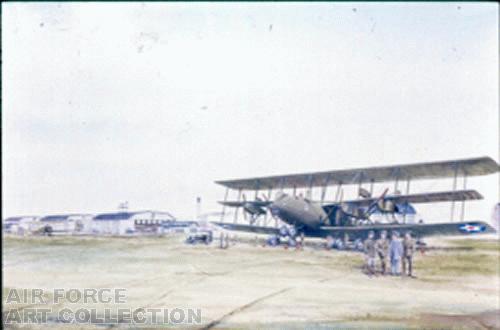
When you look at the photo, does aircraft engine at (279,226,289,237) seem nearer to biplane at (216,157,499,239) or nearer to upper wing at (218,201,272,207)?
biplane at (216,157,499,239)

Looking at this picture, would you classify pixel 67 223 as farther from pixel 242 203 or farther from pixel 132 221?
pixel 242 203

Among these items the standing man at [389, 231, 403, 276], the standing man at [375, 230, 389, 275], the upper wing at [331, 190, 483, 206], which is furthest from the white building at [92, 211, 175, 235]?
the upper wing at [331, 190, 483, 206]

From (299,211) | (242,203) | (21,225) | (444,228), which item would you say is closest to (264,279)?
(242,203)

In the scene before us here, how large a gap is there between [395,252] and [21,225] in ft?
14.0

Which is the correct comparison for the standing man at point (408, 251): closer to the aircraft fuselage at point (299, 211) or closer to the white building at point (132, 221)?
the aircraft fuselage at point (299, 211)

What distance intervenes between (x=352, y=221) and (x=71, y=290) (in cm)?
358

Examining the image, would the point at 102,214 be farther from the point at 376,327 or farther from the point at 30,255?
the point at 376,327

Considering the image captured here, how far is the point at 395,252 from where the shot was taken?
5.89m

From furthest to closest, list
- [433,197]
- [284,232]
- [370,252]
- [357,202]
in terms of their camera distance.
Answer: [284,232], [357,202], [433,197], [370,252]

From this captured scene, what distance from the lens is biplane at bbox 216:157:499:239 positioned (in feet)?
19.2

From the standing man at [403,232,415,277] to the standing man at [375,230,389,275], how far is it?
0.68 ft

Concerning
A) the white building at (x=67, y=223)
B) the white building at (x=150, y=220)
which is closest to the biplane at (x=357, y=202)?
the white building at (x=150, y=220)

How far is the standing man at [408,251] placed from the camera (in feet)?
18.6

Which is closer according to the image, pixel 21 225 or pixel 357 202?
pixel 21 225
